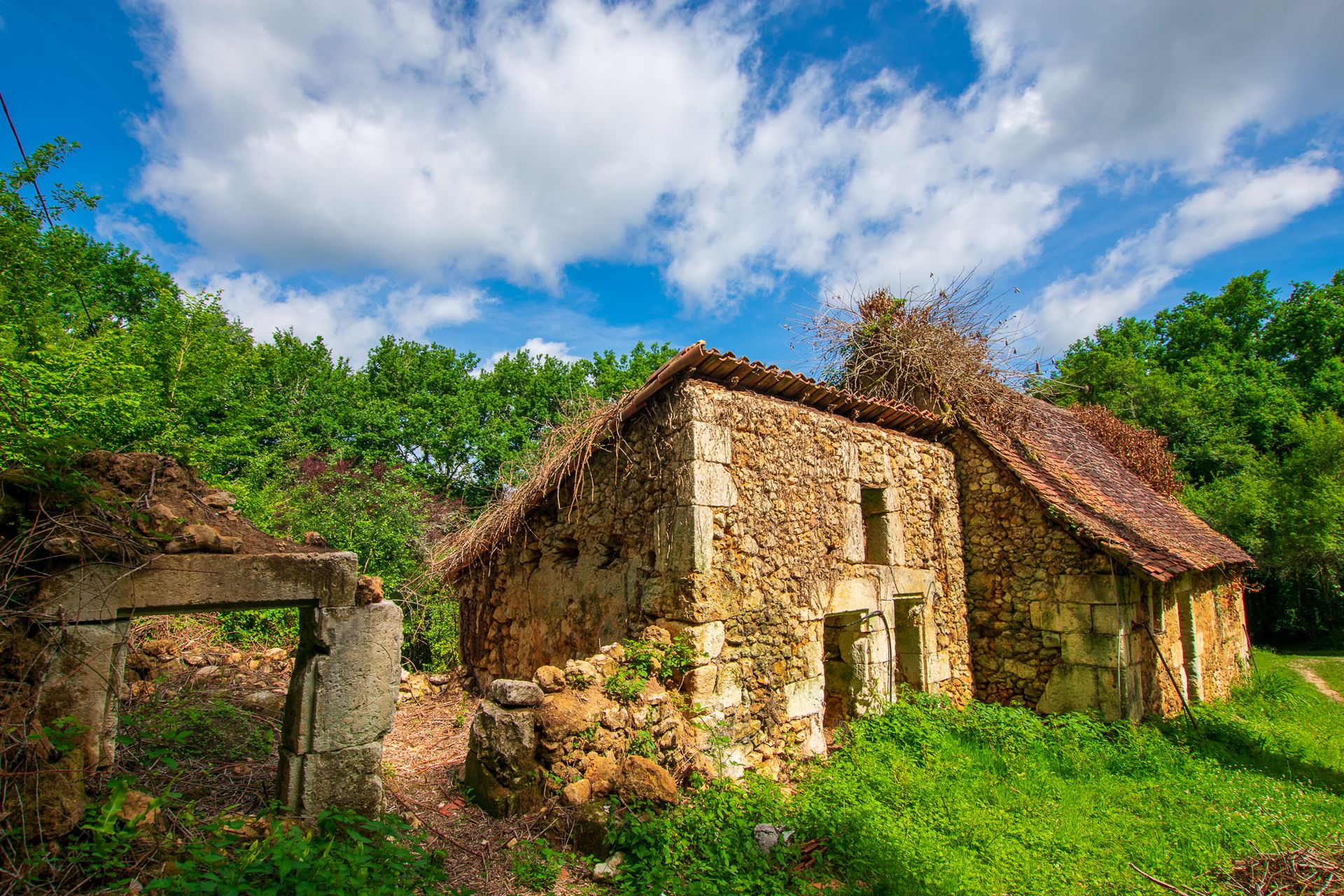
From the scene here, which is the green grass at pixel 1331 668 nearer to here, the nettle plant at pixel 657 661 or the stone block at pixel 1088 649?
the stone block at pixel 1088 649

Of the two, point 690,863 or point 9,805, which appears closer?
point 9,805

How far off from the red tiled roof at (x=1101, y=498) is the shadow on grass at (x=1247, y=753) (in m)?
1.95

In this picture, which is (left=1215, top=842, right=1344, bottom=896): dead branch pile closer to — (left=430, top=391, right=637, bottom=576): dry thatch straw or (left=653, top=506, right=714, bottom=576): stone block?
(left=653, top=506, right=714, bottom=576): stone block

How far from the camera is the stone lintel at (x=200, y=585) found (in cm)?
336

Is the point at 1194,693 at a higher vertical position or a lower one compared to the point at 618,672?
lower

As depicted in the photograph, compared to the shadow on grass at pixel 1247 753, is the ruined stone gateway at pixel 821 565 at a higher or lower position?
higher

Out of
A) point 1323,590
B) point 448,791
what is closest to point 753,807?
point 448,791

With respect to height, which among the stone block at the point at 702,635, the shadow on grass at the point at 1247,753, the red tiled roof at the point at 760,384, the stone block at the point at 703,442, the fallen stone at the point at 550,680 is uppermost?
the red tiled roof at the point at 760,384

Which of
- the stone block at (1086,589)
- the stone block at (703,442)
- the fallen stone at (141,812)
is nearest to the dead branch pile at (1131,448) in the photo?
the stone block at (1086,589)

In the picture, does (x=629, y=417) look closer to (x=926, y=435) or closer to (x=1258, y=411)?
(x=926, y=435)

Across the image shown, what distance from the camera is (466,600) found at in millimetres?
9195

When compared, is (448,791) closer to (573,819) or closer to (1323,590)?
(573,819)

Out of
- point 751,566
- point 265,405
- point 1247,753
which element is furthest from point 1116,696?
point 265,405

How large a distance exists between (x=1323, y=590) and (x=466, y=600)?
22.6m
